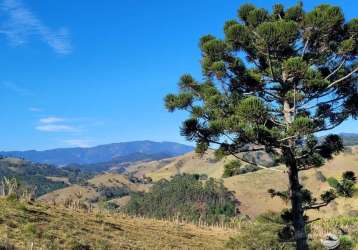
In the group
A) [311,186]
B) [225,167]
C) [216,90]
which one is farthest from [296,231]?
[311,186]

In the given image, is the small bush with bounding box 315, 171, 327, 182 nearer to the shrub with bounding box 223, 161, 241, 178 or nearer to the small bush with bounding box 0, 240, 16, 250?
the shrub with bounding box 223, 161, 241, 178

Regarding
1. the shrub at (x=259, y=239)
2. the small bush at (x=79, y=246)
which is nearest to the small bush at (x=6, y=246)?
the small bush at (x=79, y=246)

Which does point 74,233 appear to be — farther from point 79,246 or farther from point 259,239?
point 259,239

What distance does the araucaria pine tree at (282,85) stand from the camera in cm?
2002

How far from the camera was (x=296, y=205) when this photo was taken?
70.2ft

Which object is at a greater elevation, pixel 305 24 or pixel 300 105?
pixel 305 24

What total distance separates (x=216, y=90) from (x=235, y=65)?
1443 mm

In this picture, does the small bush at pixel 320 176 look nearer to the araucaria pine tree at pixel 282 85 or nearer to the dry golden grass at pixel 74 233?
the dry golden grass at pixel 74 233

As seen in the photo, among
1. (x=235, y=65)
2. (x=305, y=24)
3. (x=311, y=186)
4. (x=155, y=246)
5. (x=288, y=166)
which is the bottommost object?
(x=155, y=246)

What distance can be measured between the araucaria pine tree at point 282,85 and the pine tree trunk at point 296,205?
4 cm

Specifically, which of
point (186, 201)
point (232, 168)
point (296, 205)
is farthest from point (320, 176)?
point (296, 205)

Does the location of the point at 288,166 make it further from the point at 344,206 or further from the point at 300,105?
the point at 344,206

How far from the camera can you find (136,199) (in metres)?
163

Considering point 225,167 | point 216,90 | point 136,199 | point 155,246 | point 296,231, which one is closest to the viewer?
point 296,231
